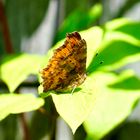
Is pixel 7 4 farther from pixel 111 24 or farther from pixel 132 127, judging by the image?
pixel 132 127

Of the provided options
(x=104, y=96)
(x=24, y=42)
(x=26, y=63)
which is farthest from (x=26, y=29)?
(x=104, y=96)

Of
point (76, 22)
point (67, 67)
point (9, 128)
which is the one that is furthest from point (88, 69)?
point (9, 128)

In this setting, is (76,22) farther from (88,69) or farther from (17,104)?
(17,104)

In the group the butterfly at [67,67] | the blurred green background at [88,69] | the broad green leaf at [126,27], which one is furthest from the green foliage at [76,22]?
the butterfly at [67,67]

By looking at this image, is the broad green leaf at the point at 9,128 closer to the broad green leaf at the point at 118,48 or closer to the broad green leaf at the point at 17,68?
the broad green leaf at the point at 17,68

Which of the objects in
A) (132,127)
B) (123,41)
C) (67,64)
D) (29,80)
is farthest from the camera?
(29,80)

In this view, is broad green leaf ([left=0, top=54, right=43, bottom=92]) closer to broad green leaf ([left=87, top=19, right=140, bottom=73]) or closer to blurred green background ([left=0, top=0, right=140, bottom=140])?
blurred green background ([left=0, top=0, right=140, bottom=140])
